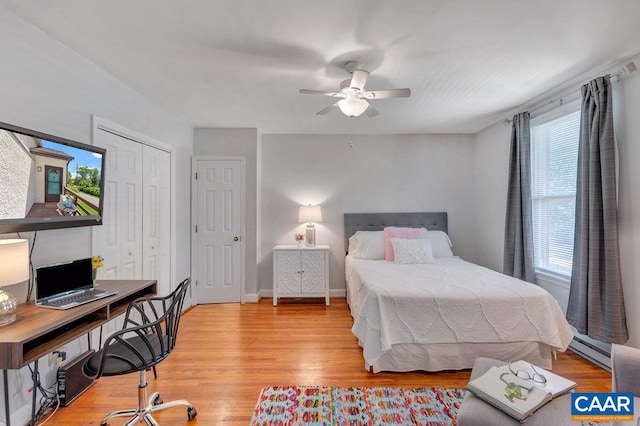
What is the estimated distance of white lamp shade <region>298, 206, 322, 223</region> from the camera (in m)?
4.17

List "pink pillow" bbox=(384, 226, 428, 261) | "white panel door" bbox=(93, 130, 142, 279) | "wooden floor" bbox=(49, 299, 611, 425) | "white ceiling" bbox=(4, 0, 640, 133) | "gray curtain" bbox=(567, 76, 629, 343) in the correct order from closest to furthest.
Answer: "white ceiling" bbox=(4, 0, 640, 133)
"wooden floor" bbox=(49, 299, 611, 425)
"gray curtain" bbox=(567, 76, 629, 343)
"white panel door" bbox=(93, 130, 142, 279)
"pink pillow" bbox=(384, 226, 428, 261)

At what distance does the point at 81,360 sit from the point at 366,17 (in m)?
3.16

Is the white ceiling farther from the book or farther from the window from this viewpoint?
the book

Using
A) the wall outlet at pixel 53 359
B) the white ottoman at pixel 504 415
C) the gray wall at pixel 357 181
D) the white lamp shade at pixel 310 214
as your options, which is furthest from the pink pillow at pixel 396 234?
the wall outlet at pixel 53 359

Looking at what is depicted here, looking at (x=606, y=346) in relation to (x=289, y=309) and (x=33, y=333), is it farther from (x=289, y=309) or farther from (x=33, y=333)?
(x=33, y=333)

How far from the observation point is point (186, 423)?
1833 millimetres

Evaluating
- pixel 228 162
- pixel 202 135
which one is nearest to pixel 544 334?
pixel 228 162

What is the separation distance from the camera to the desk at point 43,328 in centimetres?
126

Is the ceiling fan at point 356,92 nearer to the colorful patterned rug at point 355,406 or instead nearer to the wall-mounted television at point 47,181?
the wall-mounted television at point 47,181

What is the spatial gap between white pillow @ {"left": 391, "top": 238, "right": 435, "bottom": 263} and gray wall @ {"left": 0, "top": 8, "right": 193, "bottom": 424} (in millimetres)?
3181

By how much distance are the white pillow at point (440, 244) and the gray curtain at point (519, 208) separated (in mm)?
700

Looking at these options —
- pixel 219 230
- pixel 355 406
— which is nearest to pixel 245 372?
pixel 355 406

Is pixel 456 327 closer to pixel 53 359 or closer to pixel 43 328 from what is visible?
pixel 43 328

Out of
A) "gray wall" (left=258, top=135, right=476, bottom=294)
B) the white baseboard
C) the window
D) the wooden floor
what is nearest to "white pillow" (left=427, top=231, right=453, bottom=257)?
"gray wall" (left=258, top=135, right=476, bottom=294)
